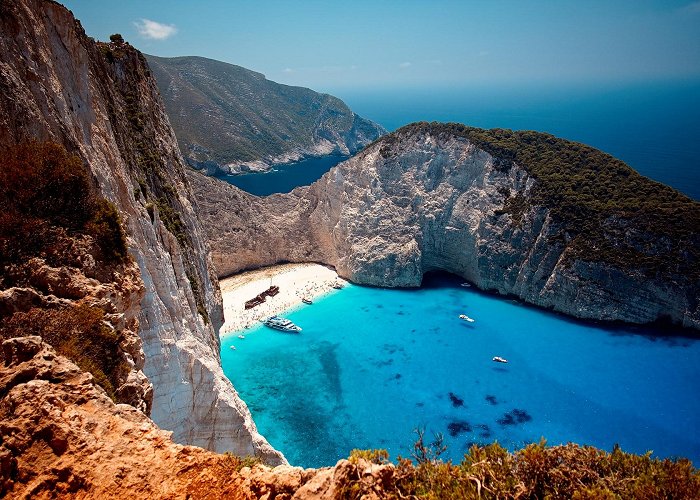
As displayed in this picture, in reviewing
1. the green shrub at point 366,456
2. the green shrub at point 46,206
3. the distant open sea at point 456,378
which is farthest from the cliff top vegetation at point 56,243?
the distant open sea at point 456,378

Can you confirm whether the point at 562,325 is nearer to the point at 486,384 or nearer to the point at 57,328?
the point at 486,384

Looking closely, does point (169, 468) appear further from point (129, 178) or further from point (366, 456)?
point (129, 178)

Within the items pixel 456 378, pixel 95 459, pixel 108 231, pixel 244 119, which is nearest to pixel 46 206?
pixel 108 231

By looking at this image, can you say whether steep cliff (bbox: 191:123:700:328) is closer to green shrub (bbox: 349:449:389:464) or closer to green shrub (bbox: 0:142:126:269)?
green shrub (bbox: 0:142:126:269)

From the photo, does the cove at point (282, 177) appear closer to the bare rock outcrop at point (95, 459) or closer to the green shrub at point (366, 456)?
the bare rock outcrop at point (95, 459)

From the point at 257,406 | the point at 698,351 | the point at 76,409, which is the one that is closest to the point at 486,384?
the point at 257,406

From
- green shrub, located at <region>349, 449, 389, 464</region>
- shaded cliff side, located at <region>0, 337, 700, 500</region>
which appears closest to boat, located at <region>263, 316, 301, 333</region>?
shaded cliff side, located at <region>0, 337, 700, 500</region>
